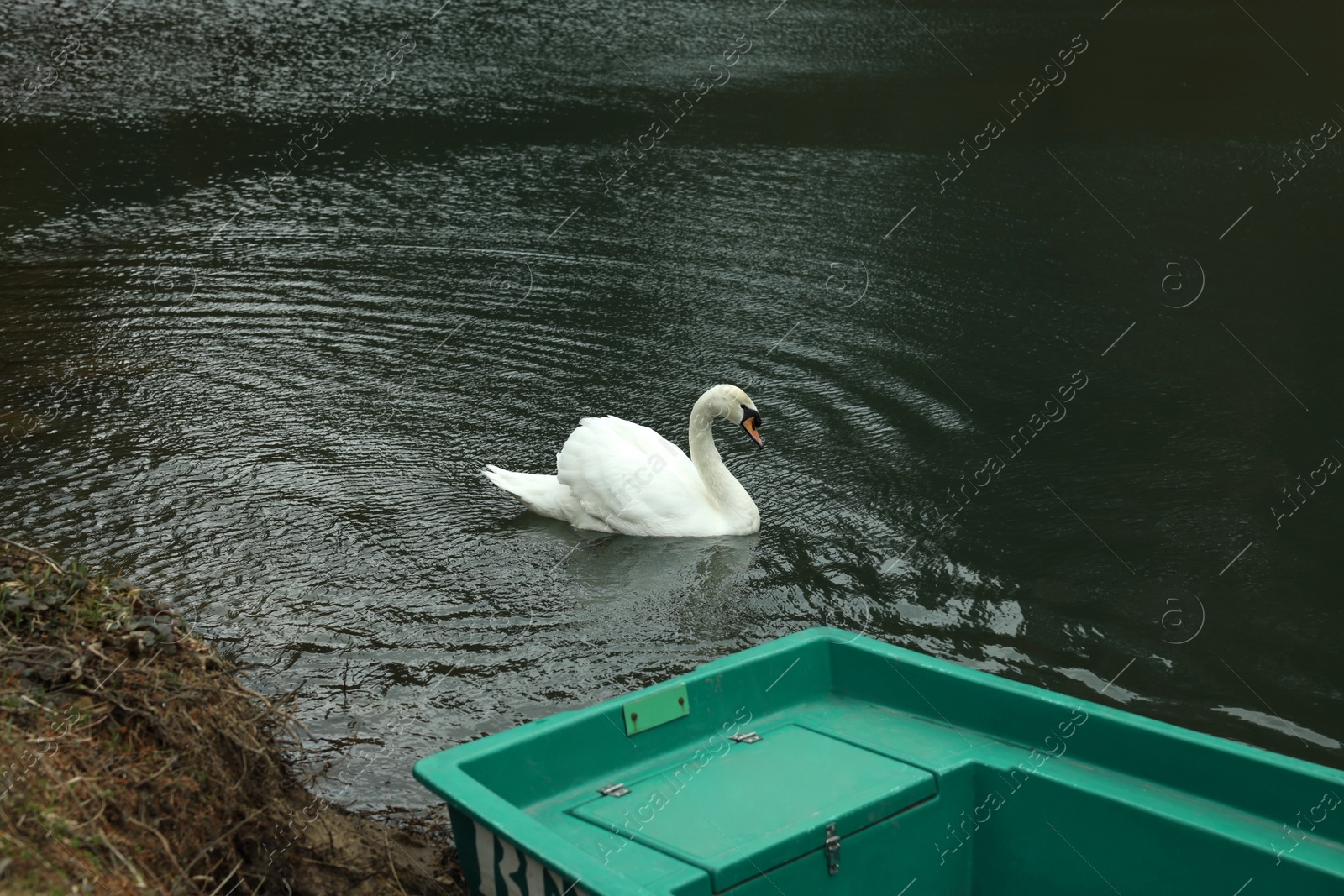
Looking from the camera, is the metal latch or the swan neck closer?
the metal latch

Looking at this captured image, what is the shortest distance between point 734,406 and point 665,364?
2215mm

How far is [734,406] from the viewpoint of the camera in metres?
7.40

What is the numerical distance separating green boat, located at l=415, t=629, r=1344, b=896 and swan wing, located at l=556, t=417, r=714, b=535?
2761 mm

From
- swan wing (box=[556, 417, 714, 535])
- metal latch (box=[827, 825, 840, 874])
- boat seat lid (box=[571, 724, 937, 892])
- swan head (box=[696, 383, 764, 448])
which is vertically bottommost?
metal latch (box=[827, 825, 840, 874])

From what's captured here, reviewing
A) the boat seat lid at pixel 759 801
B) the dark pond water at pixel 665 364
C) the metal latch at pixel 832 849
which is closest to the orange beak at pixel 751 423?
the dark pond water at pixel 665 364

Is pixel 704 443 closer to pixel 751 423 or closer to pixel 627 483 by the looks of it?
pixel 751 423

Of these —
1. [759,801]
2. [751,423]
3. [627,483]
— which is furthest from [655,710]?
[751,423]

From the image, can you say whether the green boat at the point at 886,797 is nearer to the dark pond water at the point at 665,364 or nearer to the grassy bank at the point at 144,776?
the grassy bank at the point at 144,776

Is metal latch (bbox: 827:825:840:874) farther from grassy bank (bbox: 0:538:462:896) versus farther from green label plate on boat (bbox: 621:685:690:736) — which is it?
grassy bank (bbox: 0:538:462:896)

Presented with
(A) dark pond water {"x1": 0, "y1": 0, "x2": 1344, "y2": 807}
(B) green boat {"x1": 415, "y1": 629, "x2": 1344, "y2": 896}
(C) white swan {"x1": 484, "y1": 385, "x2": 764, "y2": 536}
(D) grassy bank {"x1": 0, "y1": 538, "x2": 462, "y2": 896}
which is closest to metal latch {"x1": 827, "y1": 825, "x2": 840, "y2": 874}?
(B) green boat {"x1": 415, "y1": 629, "x2": 1344, "y2": 896}

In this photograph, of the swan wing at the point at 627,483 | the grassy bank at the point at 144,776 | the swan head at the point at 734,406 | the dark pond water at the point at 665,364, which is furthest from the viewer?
the swan head at the point at 734,406

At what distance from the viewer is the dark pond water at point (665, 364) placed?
6.20 m

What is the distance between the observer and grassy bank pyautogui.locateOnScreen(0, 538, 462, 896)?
3.25m

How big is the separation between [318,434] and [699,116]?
33.0 ft
